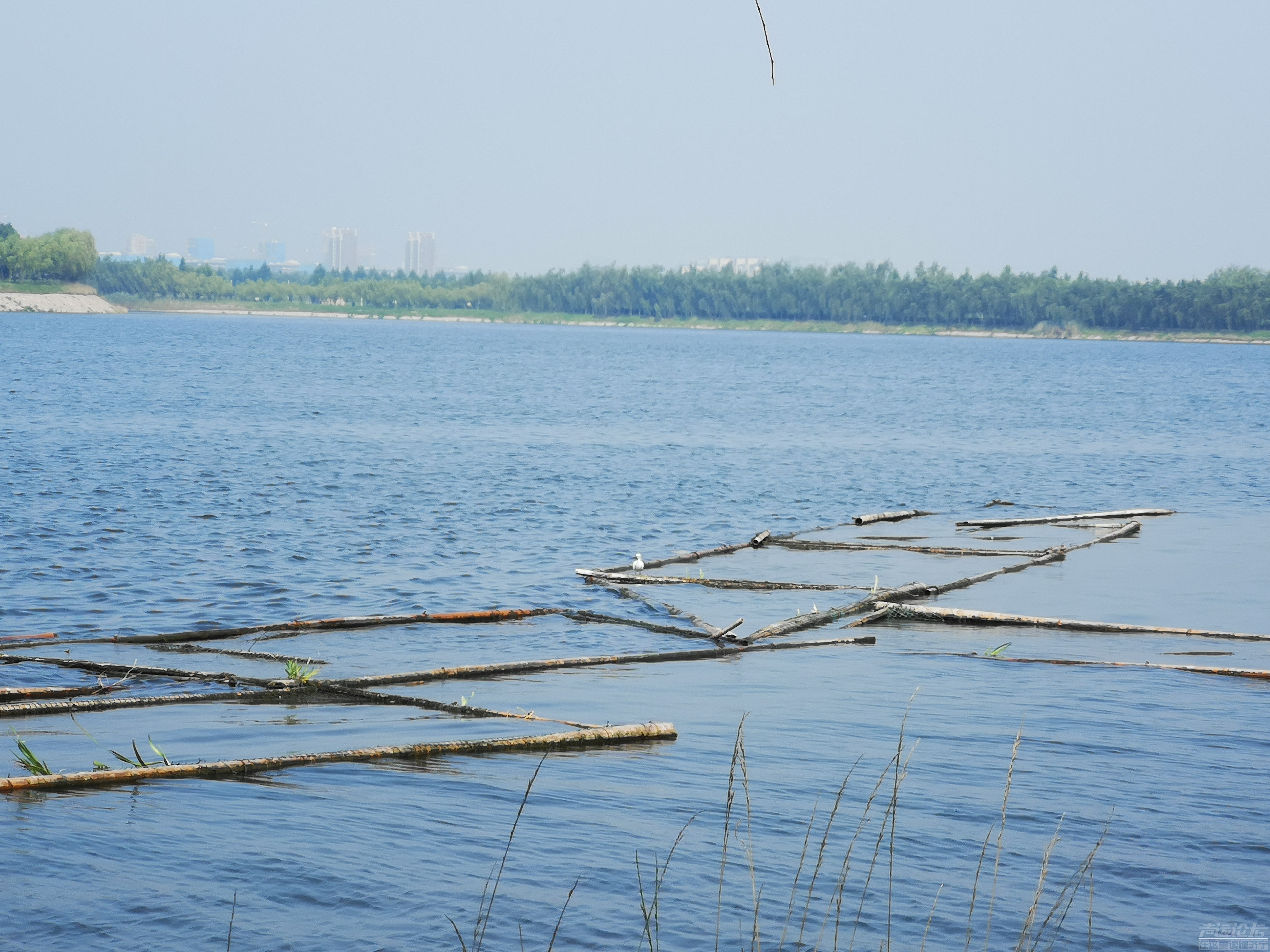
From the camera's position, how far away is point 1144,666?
15508 millimetres

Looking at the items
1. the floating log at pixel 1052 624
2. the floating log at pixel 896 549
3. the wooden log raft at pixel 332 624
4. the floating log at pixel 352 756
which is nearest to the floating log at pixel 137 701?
the floating log at pixel 352 756

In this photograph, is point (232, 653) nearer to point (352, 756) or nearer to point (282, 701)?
point (282, 701)

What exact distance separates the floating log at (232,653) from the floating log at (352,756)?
13.8ft

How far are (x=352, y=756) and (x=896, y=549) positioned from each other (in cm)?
1655

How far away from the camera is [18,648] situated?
15.6m

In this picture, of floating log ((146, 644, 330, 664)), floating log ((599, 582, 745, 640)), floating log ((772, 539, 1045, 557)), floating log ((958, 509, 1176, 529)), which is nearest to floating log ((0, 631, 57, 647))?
floating log ((146, 644, 330, 664))

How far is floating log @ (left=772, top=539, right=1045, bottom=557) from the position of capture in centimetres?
2466

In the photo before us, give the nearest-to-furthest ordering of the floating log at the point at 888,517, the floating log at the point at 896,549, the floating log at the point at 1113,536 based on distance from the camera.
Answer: the floating log at the point at 896,549, the floating log at the point at 1113,536, the floating log at the point at 888,517

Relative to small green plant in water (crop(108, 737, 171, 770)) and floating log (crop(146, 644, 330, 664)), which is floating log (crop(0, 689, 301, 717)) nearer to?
small green plant in water (crop(108, 737, 171, 770))

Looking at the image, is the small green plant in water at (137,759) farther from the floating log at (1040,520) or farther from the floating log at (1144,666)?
the floating log at (1040,520)

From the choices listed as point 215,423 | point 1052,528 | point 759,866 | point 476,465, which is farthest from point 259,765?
point 215,423

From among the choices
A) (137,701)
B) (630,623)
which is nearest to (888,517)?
(630,623)

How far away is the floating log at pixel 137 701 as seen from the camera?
11.8 metres

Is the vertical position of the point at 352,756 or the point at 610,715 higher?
the point at 352,756
